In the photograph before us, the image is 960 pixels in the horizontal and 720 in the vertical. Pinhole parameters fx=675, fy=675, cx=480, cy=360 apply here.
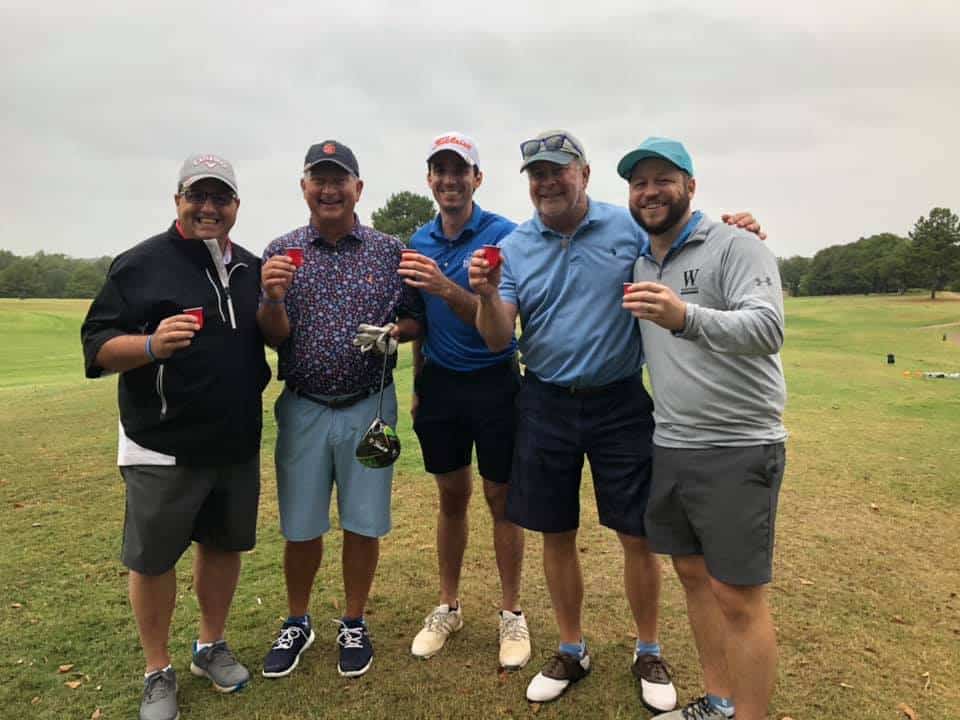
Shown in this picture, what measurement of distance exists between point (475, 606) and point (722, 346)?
8.93 feet

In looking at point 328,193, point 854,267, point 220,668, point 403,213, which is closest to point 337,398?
point 328,193

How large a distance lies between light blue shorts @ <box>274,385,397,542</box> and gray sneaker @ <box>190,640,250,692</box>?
27.4 inches

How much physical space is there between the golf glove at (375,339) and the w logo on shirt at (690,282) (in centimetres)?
157

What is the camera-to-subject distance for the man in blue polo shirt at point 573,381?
3.51 meters

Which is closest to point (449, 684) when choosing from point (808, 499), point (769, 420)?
point (769, 420)

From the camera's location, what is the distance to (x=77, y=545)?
5.52m

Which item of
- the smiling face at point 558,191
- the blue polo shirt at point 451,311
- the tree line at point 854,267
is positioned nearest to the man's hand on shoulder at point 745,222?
the smiling face at point 558,191

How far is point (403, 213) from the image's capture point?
72.9 m

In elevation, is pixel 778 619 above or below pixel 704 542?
below

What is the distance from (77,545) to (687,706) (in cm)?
483

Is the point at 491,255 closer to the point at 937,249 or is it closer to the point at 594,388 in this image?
the point at 594,388

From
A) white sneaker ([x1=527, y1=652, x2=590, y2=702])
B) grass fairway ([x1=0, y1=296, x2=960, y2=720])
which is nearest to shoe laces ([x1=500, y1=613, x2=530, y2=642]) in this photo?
grass fairway ([x1=0, y1=296, x2=960, y2=720])

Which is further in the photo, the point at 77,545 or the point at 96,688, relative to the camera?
the point at 77,545

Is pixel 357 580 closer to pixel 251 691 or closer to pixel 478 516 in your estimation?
pixel 251 691
